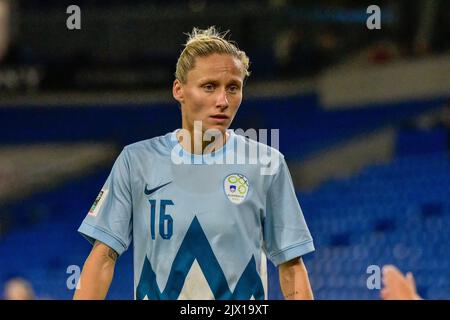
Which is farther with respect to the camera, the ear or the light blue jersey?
the ear

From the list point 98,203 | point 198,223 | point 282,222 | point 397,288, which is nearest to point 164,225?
point 198,223

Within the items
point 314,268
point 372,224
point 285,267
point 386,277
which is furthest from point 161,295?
point 372,224

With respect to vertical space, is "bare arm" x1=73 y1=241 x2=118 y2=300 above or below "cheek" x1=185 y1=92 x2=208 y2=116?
below

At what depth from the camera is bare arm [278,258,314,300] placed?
254 cm

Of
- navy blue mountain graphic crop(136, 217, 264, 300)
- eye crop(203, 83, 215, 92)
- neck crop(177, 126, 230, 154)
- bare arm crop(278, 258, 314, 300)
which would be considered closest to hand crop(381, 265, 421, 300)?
bare arm crop(278, 258, 314, 300)

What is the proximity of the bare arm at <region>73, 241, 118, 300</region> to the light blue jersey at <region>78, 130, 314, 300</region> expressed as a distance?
1.1 inches

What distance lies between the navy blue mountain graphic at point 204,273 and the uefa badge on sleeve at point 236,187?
12cm

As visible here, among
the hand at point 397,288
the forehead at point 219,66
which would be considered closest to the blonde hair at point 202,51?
the forehead at point 219,66

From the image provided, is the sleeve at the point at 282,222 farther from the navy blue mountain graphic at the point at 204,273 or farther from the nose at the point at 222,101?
the nose at the point at 222,101

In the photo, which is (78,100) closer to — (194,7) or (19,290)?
(194,7)

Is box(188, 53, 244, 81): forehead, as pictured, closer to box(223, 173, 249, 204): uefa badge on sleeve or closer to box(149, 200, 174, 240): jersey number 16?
box(223, 173, 249, 204): uefa badge on sleeve

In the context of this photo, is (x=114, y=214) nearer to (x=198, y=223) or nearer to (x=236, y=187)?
(x=198, y=223)

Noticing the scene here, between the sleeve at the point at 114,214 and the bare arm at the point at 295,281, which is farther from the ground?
the sleeve at the point at 114,214

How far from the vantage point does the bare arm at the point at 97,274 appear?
2.55 meters
